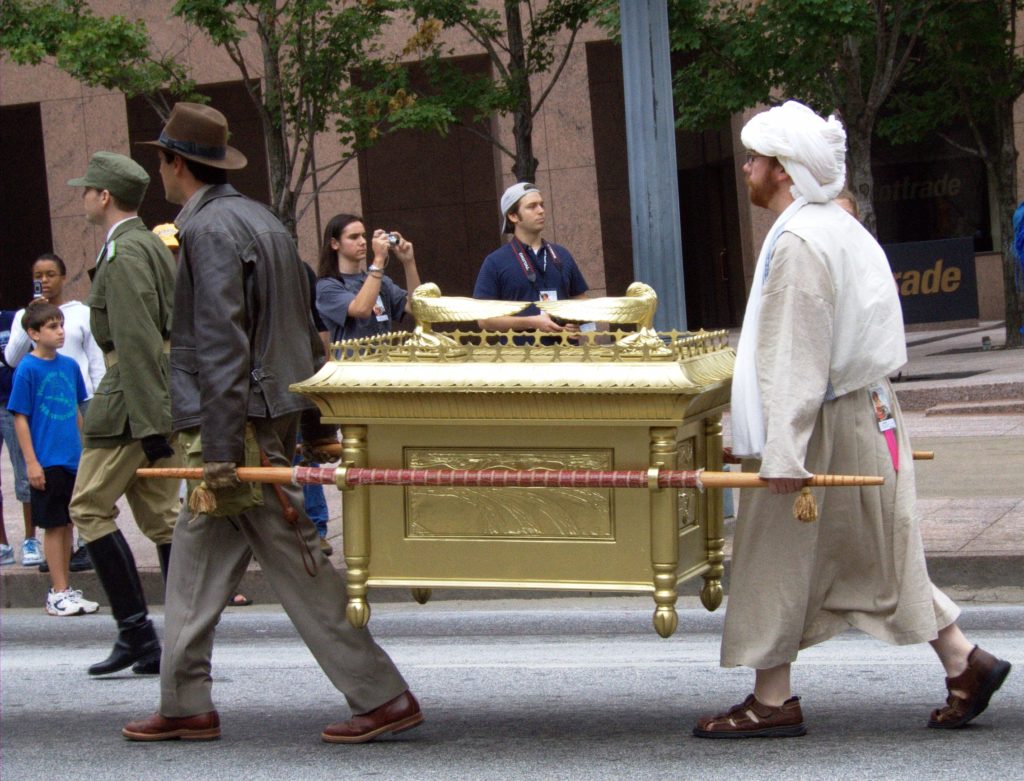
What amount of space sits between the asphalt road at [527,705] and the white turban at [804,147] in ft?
5.58

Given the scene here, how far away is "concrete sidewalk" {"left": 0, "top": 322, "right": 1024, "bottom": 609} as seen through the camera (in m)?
7.64

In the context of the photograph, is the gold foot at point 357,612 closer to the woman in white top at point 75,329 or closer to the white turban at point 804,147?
the white turban at point 804,147

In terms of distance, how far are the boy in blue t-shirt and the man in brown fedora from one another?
10.3 feet

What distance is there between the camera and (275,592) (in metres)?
5.19

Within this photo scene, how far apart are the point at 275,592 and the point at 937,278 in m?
13.9

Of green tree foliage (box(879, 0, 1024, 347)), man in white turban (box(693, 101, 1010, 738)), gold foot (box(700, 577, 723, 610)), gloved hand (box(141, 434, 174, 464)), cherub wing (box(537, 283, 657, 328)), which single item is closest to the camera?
man in white turban (box(693, 101, 1010, 738))

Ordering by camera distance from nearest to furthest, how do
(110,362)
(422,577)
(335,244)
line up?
(422,577) < (110,362) < (335,244)

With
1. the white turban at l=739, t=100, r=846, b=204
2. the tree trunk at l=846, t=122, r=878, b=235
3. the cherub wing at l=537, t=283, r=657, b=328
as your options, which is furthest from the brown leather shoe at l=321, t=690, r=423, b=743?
the tree trunk at l=846, t=122, r=878, b=235

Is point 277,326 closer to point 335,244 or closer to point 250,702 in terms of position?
point 250,702

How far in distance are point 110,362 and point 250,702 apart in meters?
1.50

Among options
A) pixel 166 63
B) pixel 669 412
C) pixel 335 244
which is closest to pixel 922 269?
pixel 166 63

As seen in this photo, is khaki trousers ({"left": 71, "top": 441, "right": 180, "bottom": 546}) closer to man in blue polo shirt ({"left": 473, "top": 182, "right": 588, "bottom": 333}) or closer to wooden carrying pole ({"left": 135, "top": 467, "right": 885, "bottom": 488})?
wooden carrying pole ({"left": 135, "top": 467, "right": 885, "bottom": 488})

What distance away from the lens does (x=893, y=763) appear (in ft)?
15.3

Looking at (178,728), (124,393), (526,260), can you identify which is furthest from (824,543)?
(526,260)
